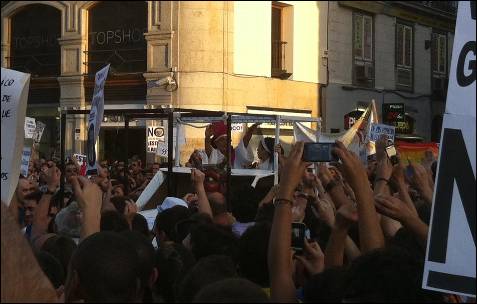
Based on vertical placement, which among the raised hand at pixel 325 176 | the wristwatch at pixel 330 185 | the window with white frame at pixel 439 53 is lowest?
the wristwatch at pixel 330 185

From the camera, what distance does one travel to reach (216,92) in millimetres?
21000

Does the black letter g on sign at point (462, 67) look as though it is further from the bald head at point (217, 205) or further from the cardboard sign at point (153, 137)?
the cardboard sign at point (153, 137)

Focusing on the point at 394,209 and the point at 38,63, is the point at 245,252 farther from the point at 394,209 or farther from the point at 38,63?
the point at 38,63

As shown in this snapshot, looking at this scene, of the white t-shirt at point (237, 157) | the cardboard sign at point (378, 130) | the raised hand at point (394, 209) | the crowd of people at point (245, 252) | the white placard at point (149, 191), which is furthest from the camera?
the cardboard sign at point (378, 130)

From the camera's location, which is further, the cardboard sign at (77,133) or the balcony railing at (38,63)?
the balcony railing at (38,63)

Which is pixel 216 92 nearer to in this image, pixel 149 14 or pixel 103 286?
pixel 149 14

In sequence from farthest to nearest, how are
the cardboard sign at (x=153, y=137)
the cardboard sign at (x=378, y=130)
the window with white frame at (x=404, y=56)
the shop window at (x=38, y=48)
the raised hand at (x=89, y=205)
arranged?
1. the window with white frame at (x=404, y=56)
2. the shop window at (x=38, y=48)
3. the cardboard sign at (x=153, y=137)
4. the cardboard sign at (x=378, y=130)
5. the raised hand at (x=89, y=205)

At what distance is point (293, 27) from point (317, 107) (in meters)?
2.72

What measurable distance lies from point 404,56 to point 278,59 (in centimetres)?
637

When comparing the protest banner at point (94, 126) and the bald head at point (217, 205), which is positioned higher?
the protest banner at point (94, 126)

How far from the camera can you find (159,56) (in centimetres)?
2123

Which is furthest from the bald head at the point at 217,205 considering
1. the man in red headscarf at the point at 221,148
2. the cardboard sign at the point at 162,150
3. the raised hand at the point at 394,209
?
the cardboard sign at the point at 162,150

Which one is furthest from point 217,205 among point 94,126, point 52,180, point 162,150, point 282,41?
point 282,41

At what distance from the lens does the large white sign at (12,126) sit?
3.46 meters
